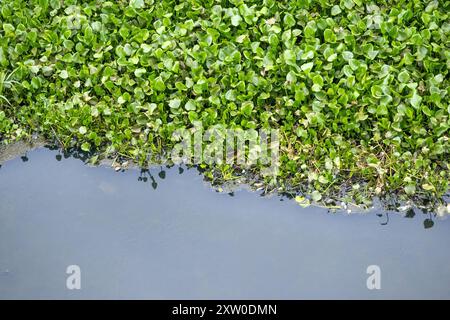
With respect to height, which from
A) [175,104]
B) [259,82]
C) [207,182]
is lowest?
[207,182]

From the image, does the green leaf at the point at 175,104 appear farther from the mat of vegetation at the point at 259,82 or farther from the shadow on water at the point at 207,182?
the shadow on water at the point at 207,182

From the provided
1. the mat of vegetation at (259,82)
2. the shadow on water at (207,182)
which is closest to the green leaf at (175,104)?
the mat of vegetation at (259,82)

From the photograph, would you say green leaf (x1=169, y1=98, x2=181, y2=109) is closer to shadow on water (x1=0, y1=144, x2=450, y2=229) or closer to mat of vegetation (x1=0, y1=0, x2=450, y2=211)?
mat of vegetation (x1=0, y1=0, x2=450, y2=211)

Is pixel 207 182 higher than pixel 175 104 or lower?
lower

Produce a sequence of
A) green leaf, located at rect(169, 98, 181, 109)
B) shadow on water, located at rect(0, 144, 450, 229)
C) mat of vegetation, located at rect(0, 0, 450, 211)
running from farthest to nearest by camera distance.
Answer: green leaf, located at rect(169, 98, 181, 109)
mat of vegetation, located at rect(0, 0, 450, 211)
shadow on water, located at rect(0, 144, 450, 229)

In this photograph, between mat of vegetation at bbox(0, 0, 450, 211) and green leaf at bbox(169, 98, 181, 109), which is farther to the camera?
green leaf at bbox(169, 98, 181, 109)

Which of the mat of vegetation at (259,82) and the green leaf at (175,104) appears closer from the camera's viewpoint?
the mat of vegetation at (259,82)

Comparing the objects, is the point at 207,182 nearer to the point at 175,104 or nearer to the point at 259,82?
the point at 175,104

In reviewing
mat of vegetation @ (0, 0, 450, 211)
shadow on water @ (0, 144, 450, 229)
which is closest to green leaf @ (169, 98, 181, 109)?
mat of vegetation @ (0, 0, 450, 211)

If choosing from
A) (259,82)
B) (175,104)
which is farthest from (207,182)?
(259,82)

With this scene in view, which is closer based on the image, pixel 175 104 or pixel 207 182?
pixel 207 182
